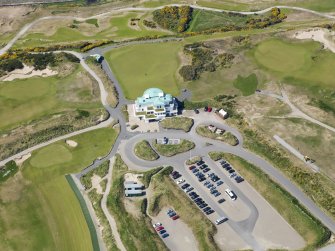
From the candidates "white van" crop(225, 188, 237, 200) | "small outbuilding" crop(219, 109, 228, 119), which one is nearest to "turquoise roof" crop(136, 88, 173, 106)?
"small outbuilding" crop(219, 109, 228, 119)

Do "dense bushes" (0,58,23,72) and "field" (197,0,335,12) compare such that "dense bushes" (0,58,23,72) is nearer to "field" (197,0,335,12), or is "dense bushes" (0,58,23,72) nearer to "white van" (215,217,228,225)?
"field" (197,0,335,12)

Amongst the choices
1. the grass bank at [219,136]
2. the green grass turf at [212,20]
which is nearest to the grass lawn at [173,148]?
the grass bank at [219,136]

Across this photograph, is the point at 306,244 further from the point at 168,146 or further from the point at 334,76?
the point at 334,76

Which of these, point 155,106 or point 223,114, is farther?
point 155,106

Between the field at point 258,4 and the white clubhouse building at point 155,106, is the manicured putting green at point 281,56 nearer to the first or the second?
the field at point 258,4

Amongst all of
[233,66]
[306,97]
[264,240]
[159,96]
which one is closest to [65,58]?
[159,96]

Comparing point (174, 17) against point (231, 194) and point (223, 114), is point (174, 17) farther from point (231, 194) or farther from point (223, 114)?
point (231, 194)

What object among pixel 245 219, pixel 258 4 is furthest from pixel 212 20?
pixel 245 219
